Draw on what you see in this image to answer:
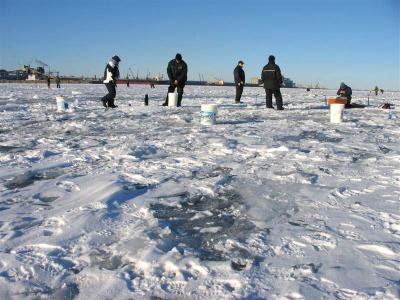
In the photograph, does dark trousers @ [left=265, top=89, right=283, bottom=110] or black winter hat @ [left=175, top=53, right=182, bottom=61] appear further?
black winter hat @ [left=175, top=53, right=182, bottom=61]

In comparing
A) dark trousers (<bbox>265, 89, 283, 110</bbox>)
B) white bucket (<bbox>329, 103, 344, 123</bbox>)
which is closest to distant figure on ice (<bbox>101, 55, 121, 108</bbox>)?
dark trousers (<bbox>265, 89, 283, 110</bbox>)

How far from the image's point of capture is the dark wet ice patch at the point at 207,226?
2.36 metres

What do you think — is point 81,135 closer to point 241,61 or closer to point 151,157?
point 151,157

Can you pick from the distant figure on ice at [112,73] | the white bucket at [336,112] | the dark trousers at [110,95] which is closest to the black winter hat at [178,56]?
the distant figure on ice at [112,73]

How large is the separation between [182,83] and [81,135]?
6.51 metres

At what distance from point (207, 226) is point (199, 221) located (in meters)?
0.11

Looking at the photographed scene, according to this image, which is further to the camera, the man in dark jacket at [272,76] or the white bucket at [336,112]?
the man in dark jacket at [272,76]

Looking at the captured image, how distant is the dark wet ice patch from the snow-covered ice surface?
12 mm

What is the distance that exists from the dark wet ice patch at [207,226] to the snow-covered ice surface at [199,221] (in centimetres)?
1

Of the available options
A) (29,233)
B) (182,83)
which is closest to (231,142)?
(29,233)

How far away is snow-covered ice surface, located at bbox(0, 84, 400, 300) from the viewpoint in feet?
6.56

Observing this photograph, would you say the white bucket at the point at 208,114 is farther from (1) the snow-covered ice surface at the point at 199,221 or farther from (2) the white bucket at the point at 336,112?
(2) the white bucket at the point at 336,112

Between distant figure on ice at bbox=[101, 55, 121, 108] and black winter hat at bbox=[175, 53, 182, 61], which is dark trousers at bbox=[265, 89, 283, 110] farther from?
distant figure on ice at bbox=[101, 55, 121, 108]

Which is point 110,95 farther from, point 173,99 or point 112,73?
point 173,99
